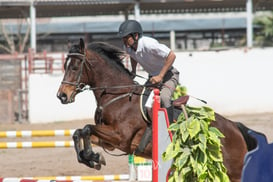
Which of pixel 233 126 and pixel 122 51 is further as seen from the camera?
pixel 122 51

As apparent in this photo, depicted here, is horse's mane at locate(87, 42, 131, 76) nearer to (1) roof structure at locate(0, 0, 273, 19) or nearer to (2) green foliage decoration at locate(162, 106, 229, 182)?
(2) green foliage decoration at locate(162, 106, 229, 182)

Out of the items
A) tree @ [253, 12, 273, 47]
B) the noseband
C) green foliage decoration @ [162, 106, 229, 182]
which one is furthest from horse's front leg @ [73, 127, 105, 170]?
tree @ [253, 12, 273, 47]

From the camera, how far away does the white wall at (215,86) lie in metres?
19.5

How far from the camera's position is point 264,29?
3056 centimetres

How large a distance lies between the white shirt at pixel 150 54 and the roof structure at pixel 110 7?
1679cm

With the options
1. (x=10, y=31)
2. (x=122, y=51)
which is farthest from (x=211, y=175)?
Result: (x=10, y=31)

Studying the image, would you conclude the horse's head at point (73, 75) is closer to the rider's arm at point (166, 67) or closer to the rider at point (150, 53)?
the rider at point (150, 53)

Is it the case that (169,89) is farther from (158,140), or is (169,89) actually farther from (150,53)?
(158,140)

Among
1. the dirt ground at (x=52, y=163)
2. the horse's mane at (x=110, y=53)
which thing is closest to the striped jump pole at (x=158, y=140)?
the horse's mane at (x=110, y=53)

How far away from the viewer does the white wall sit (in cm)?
1950

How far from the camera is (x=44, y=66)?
20.3 meters

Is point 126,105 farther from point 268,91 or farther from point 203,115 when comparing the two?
point 268,91

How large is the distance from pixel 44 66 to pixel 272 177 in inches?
613

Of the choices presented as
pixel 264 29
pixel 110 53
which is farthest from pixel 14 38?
pixel 110 53
